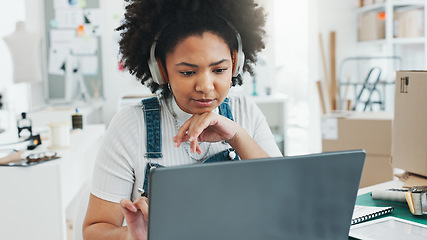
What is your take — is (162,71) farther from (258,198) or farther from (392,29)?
(392,29)

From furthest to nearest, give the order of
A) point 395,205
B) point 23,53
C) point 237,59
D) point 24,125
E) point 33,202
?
point 23,53
point 24,125
point 33,202
point 395,205
point 237,59

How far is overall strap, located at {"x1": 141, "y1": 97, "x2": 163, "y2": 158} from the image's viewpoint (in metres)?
1.06

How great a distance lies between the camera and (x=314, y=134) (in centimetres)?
445

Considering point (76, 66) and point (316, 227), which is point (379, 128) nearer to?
point (316, 227)

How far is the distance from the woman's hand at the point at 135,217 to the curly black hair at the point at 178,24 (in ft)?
1.39

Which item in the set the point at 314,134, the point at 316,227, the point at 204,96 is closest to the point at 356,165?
the point at 316,227

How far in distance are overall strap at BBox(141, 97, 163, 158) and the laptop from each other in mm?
512

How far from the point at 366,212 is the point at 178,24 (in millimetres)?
625

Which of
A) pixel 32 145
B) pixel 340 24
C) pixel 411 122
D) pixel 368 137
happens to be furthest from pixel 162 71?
pixel 340 24

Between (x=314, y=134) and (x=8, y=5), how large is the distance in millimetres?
2935

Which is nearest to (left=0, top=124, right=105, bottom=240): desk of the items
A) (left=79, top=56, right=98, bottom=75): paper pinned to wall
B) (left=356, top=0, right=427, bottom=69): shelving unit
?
(left=79, top=56, right=98, bottom=75): paper pinned to wall

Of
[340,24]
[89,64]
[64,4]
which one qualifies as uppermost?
[64,4]

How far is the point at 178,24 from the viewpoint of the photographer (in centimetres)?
97

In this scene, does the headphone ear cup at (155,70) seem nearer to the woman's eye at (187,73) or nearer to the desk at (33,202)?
the woman's eye at (187,73)
